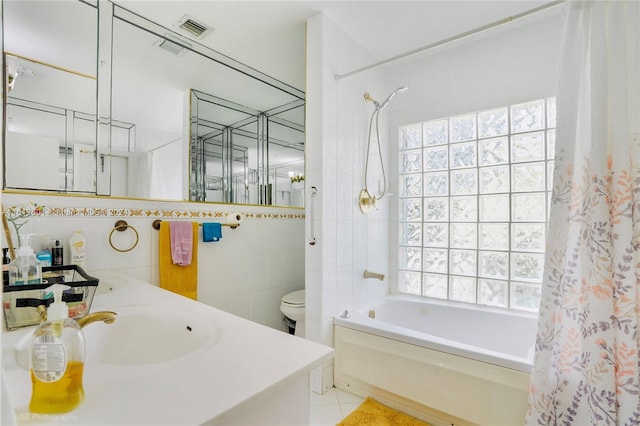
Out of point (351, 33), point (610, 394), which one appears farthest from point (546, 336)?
point (351, 33)

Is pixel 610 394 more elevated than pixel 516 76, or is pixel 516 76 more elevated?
pixel 516 76

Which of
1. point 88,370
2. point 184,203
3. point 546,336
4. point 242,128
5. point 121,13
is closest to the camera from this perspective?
point 88,370

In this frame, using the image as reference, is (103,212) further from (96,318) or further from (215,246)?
(96,318)

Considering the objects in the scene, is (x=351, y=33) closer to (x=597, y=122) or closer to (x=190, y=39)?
(x=190, y=39)

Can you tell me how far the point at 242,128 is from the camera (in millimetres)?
2574

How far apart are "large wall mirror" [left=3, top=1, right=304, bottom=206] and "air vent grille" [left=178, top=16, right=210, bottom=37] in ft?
0.23

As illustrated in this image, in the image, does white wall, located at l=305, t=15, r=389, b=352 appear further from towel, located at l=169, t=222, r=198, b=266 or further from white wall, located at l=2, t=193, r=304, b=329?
towel, located at l=169, t=222, r=198, b=266

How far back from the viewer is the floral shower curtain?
1.27 meters

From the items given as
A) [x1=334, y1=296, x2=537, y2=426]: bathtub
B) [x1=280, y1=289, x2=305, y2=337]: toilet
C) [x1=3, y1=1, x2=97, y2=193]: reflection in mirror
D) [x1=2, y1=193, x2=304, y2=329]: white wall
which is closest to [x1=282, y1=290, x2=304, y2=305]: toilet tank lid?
[x1=280, y1=289, x2=305, y2=337]: toilet

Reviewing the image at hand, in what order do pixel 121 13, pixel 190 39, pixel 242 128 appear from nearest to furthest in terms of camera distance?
pixel 121 13
pixel 190 39
pixel 242 128

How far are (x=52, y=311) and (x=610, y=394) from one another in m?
1.76

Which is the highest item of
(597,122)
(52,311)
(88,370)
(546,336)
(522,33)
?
(522,33)

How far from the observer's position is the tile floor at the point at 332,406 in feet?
6.17

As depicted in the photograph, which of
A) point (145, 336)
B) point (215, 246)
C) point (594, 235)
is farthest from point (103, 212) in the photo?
point (594, 235)
